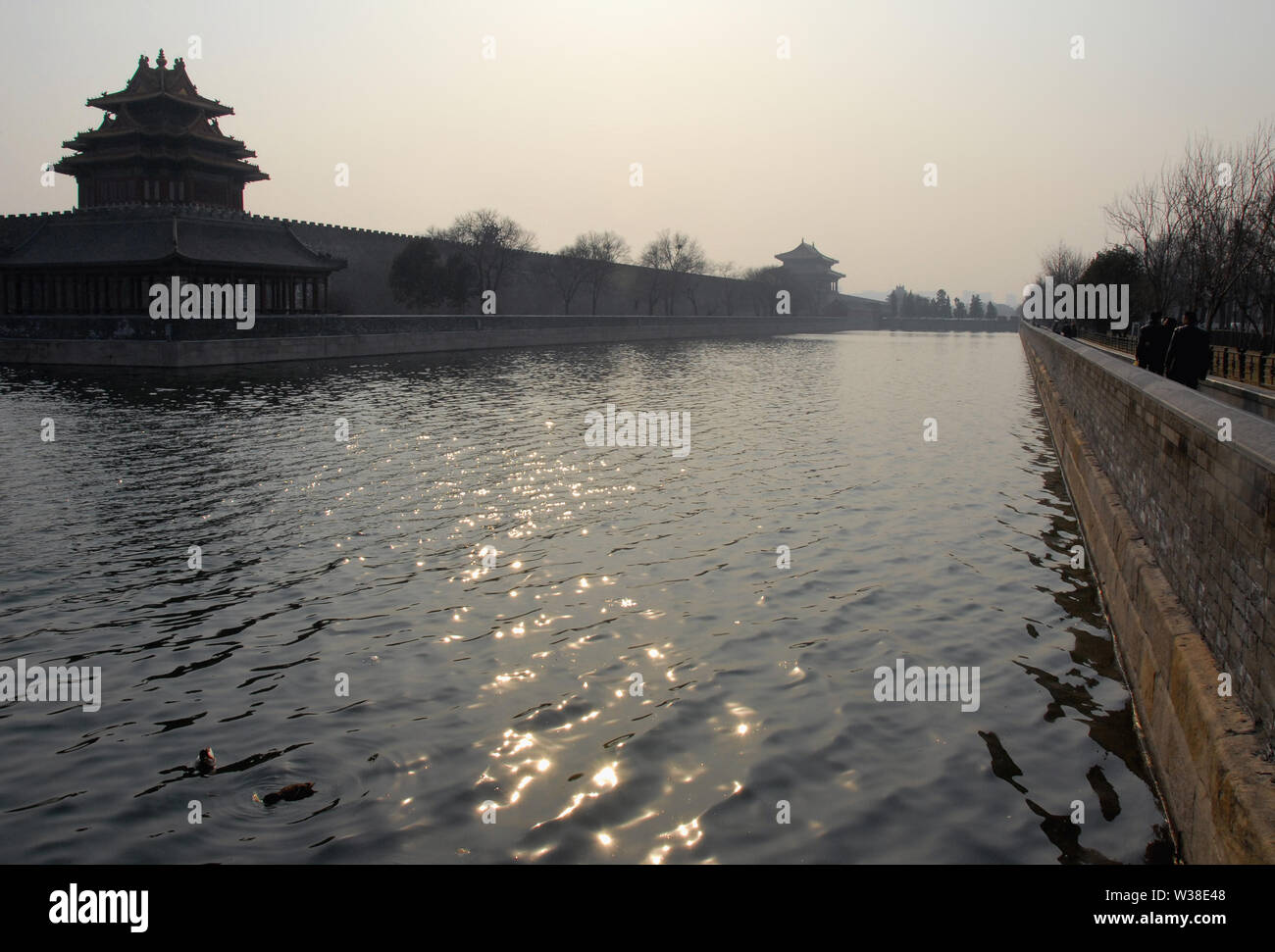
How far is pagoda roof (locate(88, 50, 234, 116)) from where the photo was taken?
42594 millimetres

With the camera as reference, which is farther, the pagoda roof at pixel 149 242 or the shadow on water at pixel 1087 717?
the pagoda roof at pixel 149 242

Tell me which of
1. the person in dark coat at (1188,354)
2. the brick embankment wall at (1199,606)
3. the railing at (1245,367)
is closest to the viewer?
the brick embankment wall at (1199,606)

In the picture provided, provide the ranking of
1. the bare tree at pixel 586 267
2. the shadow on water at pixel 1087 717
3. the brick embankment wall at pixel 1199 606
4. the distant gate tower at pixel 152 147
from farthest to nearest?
the bare tree at pixel 586 267
the distant gate tower at pixel 152 147
the shadow on water at pixel 1087 717
the brick embankment wall at pixel 1199 606

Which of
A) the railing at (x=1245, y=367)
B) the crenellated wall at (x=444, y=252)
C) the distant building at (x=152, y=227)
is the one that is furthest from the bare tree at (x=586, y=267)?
the railing at (x=1245, y=367)

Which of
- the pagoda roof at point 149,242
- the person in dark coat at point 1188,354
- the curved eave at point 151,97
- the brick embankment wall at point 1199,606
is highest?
the curved eave at point 151,97

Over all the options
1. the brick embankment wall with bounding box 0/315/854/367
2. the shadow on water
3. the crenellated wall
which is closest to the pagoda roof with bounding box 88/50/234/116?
the crenellated wall

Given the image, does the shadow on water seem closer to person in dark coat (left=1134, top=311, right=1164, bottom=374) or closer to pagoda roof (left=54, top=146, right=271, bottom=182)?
person in dark coat (left=1134, top=311, right=1164, bottom=374)

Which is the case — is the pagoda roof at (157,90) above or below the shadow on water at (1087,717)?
above

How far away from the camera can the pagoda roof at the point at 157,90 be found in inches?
1677

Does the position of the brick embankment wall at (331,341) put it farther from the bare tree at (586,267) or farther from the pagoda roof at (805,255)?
the pagoda roof at (805,255)

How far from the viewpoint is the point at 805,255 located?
449 feet

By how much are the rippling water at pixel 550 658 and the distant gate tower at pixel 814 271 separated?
116 meters

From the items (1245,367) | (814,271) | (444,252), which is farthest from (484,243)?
(814,271)
